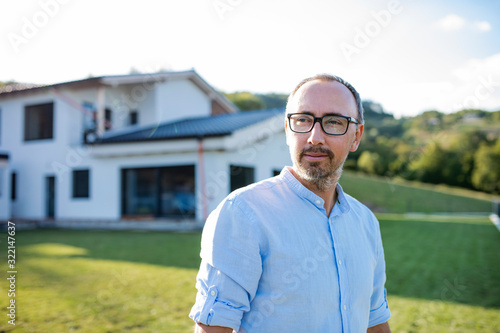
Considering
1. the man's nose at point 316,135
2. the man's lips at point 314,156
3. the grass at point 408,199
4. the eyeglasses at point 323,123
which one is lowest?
the grass at point 408,199

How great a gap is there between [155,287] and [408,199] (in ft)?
93.7

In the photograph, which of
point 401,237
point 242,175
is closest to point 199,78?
point 242,175

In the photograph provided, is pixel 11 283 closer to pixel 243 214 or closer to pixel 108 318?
pixel 108 318

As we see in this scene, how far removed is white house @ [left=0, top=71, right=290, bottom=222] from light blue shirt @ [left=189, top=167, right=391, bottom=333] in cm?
1034

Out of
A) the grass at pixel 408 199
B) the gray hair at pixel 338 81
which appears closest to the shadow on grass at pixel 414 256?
the gray hair at pixel 338 81

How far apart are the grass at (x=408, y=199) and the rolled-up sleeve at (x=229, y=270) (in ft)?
84.2

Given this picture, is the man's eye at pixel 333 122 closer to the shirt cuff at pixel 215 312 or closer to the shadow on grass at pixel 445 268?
the shirt cuff at pixel 215 312

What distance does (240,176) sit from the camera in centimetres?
1348

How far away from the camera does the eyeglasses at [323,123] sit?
1470 millimetres

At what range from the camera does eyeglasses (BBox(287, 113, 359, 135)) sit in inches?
57.9

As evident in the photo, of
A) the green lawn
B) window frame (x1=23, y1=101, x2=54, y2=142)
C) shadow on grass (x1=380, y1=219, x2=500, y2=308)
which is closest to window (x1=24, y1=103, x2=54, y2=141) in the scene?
window frame (x1=23, y1=101, x2=54, y2=142)

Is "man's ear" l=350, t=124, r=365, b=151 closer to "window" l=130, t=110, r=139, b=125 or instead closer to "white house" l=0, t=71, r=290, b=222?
"white house" l=0, t=71, r=290, b=222

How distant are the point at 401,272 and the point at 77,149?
13069 mm

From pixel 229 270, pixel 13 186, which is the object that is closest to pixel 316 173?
pixel 229 270
